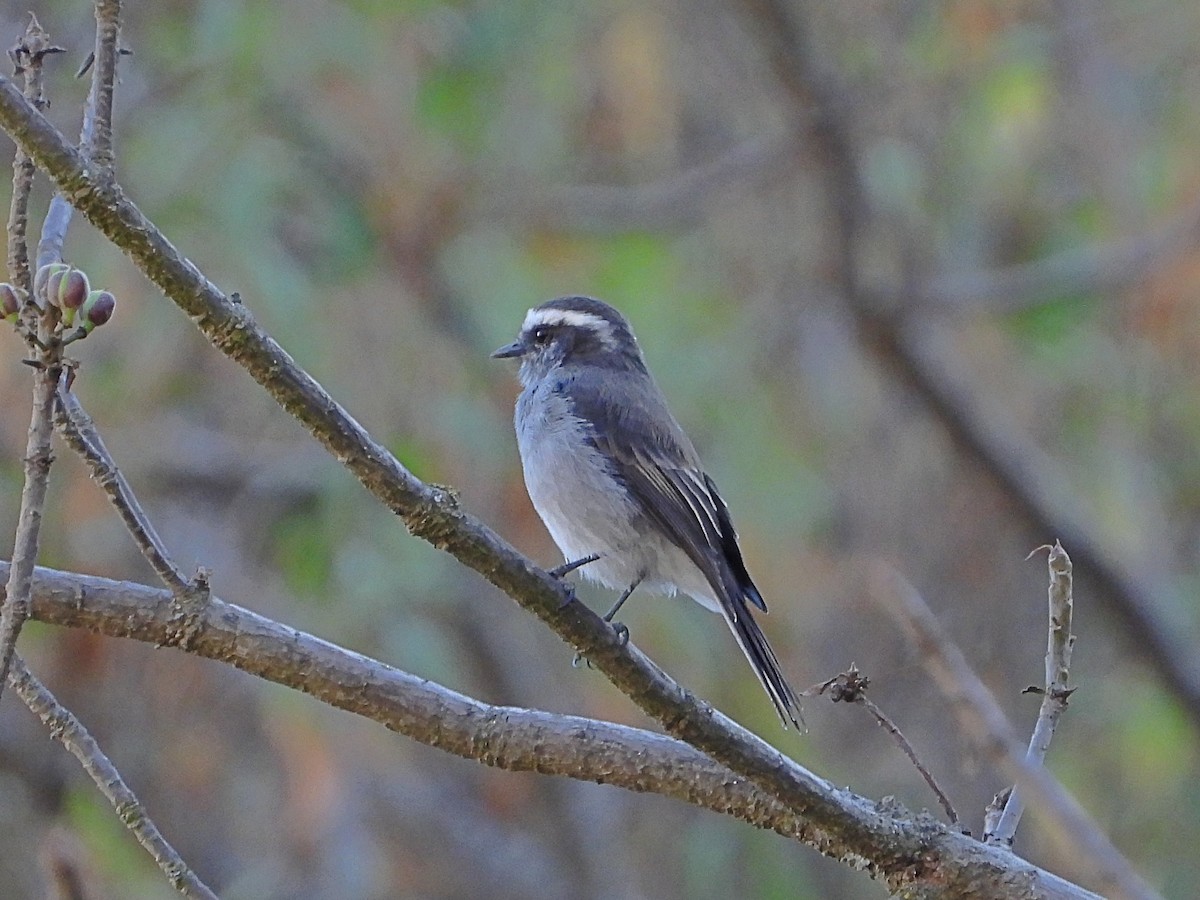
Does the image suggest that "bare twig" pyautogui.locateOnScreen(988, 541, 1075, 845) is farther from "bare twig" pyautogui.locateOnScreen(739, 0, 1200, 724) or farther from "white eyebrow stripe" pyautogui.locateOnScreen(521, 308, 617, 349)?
"bare twig" pyautogui.locateOnScreen(739, 0, 1200, 724)

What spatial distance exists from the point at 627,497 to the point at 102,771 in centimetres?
231

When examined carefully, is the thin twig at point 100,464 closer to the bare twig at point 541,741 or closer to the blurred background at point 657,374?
the bare twig at point 541,741

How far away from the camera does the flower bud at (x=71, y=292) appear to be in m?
2.07

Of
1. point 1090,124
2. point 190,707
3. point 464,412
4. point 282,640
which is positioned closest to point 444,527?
point 282,640

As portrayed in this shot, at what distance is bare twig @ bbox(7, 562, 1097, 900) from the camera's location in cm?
287

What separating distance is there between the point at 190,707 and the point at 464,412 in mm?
2040

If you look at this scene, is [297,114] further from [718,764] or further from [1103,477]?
[718,764]

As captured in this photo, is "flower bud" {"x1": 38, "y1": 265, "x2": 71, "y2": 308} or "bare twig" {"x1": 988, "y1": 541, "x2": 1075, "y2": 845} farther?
"bare twig" {"x1": 988, "y1": 541, "x2": 1075, "y2": 845}

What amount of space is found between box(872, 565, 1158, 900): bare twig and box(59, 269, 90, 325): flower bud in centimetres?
104

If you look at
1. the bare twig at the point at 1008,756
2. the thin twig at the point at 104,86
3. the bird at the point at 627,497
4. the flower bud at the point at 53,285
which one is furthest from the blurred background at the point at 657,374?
the bare twig at the point at 1008,756

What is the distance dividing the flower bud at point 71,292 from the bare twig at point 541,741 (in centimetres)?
89

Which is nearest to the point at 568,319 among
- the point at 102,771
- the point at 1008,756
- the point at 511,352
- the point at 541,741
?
the point at 511,352

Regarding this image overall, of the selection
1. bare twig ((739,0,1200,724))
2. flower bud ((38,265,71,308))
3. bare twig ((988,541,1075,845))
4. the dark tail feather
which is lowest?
flower bud ((38,265,71,308))

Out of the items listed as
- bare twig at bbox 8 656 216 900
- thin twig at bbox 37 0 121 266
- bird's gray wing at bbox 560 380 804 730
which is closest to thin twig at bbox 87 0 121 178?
thin twig at bbox 37 0 121 266
